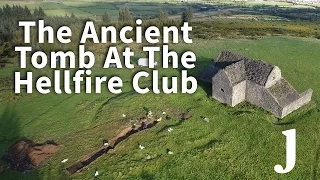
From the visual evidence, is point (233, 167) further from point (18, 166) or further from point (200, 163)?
point (18, 166)

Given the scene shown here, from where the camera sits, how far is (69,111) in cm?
3722

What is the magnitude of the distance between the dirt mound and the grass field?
0.82 metres

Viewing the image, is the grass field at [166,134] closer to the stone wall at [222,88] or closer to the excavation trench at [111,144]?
the excavation trench at [111,144]

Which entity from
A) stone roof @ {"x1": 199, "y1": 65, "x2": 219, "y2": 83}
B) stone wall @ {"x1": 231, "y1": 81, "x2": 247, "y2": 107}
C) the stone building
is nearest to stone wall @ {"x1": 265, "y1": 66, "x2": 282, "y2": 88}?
the stone building

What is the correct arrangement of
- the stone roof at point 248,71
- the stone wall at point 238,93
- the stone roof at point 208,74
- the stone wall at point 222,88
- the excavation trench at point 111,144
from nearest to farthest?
1. the excavation trench at point 111,144
2. the stone wall at point 222,88
3. the stone roof at point 248,71
4. the stone wall at point 238,93
5. the stone roof at point 208,74

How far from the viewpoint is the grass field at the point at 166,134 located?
25.9 metres

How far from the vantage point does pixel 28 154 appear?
28844mm

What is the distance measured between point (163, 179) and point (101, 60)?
39.1 m

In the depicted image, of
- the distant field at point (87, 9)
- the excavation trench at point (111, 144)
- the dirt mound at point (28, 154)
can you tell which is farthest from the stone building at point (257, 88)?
the distant field at point (87, 9)

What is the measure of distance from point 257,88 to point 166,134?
12.3 m

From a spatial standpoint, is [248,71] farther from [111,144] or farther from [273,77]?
[111,144]

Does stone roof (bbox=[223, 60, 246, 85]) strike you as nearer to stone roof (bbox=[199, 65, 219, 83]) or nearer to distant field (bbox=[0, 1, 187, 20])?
stone roof (bbox=[199, 65, 219, 83])

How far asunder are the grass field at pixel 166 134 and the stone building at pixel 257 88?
89cm

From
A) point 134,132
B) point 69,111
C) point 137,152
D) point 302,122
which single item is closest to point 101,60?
point 69,111
